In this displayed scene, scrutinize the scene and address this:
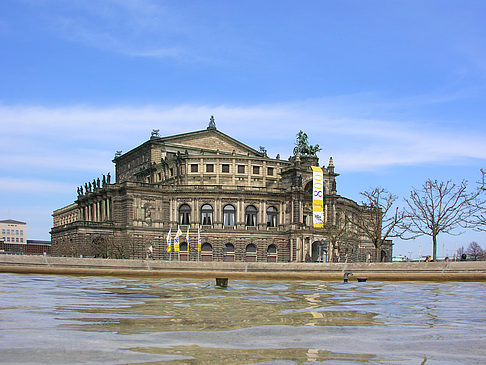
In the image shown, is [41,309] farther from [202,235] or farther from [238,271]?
[202,235]

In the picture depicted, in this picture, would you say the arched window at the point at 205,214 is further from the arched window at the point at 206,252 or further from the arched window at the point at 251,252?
the arched window at the point at 251,252

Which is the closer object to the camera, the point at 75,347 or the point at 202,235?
the point at 75,347

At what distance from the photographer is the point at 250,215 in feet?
365

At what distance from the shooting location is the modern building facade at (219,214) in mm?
104000

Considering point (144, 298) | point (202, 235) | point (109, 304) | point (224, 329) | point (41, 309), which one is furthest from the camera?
point (202, 235)

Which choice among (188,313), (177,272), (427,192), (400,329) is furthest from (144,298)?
(427,192)

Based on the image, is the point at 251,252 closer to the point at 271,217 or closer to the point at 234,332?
the point at 271,217

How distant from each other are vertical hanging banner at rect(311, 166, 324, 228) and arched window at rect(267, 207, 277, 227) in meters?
7.65

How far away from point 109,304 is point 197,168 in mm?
94319

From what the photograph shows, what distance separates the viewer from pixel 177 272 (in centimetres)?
4688

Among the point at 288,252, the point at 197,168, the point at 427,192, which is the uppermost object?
the point at 197,168

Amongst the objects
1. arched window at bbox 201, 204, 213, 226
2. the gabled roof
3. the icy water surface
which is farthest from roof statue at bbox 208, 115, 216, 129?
the icy water surface

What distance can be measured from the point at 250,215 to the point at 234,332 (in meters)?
98.3

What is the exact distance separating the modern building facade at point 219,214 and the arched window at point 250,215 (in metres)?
0.19
